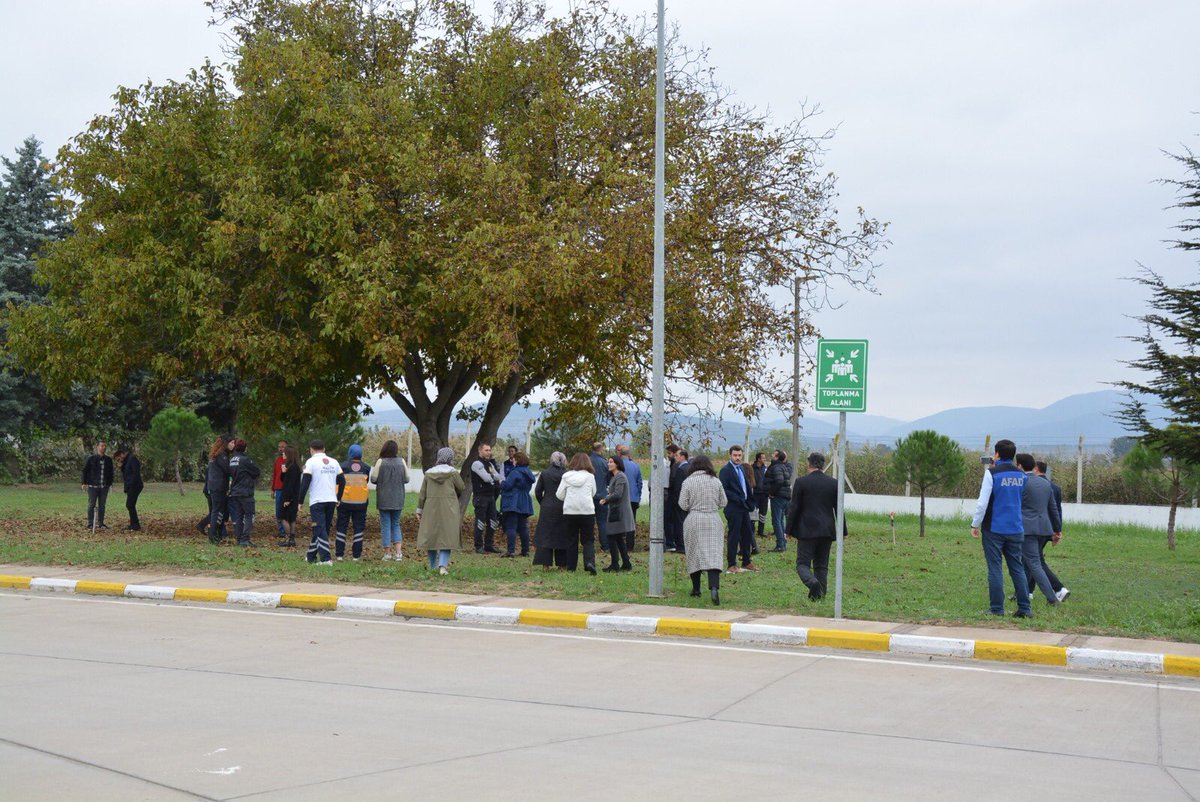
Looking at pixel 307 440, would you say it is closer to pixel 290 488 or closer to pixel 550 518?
pixel 290 488

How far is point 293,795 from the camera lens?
19.6 ft

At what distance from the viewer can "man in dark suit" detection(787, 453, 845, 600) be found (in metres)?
13.5

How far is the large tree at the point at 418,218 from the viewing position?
809 inches

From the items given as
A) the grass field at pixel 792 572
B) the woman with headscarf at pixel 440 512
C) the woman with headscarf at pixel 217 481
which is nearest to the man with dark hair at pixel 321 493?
the grass field at pixel 792 572

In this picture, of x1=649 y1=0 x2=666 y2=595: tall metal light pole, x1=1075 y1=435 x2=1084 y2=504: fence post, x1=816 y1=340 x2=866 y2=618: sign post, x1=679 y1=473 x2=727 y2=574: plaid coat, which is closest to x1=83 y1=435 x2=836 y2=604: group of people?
x1=679 y1=473 x2=727 y2=574: plaid coat

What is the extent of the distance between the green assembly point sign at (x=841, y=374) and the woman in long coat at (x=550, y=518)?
5626 millimetres

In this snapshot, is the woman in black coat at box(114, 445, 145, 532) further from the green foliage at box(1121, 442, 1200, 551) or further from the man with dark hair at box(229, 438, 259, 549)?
the green foliage at box(1121, 442, 1200, 551)

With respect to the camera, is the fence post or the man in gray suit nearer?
the man in gray suit

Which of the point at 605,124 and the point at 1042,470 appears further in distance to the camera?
the point at 605,124

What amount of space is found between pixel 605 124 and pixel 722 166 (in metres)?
2.48

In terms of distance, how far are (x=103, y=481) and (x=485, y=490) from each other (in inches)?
321

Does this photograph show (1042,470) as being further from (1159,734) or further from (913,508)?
(913,508)

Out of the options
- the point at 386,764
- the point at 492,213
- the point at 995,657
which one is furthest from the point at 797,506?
the point at 492,213

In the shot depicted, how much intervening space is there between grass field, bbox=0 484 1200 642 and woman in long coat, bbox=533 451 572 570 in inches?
15.2
